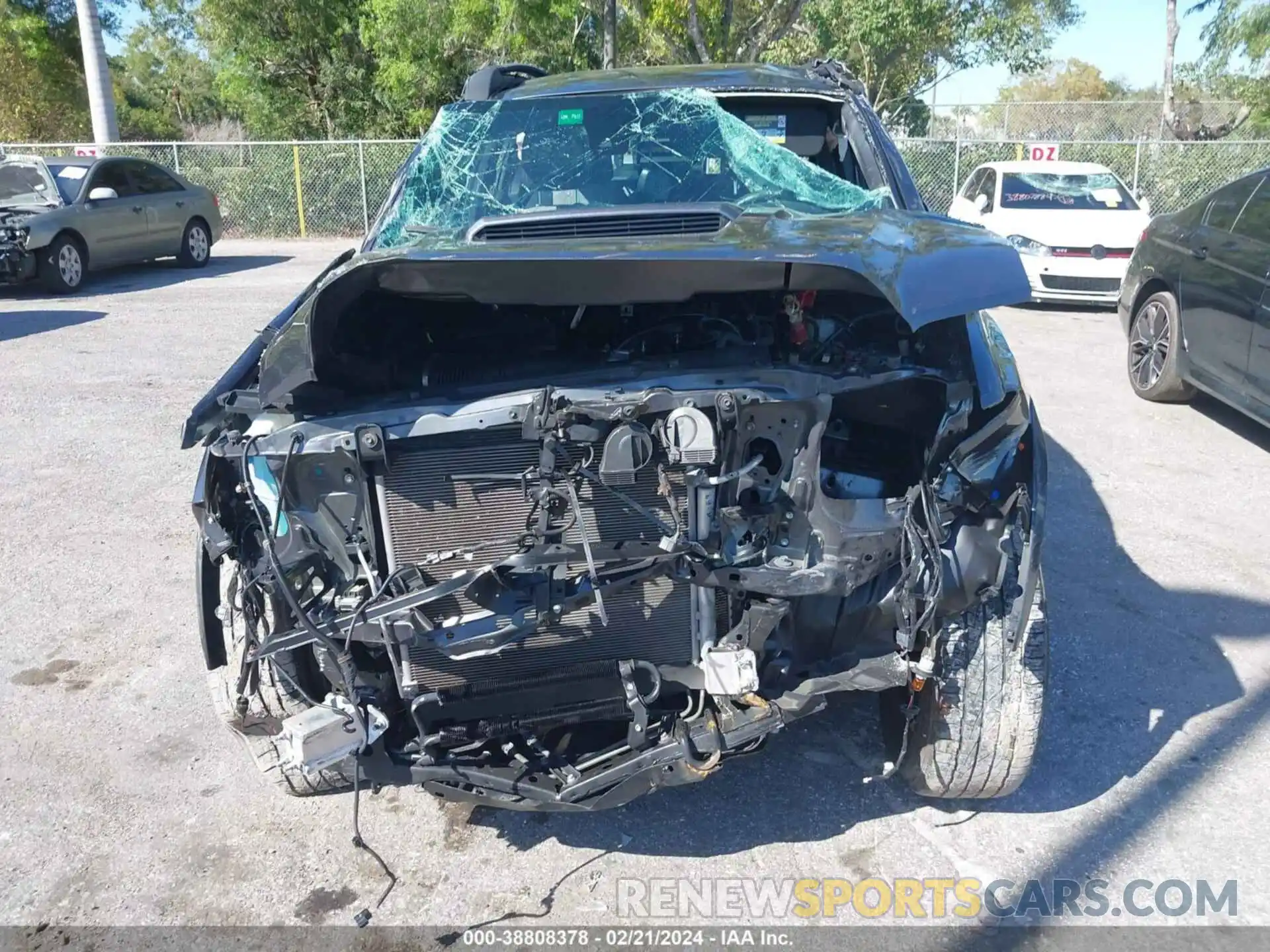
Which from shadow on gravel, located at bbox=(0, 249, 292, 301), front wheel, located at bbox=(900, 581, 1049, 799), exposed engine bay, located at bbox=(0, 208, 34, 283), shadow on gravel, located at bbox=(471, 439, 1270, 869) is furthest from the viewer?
shadow on gravel, located at bbox=(0, 249, 292, 301)

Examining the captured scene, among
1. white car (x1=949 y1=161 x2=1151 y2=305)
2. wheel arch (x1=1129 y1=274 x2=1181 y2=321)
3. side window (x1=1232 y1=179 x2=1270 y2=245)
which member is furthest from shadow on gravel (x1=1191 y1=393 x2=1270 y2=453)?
white car (x1=949 y1=161 x2=1151 y2=305)

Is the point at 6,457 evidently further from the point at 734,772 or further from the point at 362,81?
the point at 362,81

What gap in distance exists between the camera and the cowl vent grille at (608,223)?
319cm

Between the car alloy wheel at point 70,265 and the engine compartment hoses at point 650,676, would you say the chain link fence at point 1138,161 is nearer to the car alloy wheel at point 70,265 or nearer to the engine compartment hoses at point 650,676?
the car alloy wheel at point 70,265

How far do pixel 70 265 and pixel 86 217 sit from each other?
653 millimetres

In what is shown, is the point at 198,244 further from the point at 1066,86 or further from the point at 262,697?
the point at 1066,86

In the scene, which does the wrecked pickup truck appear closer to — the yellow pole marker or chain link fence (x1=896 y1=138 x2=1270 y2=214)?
chain link fence (x1=896 y1=138 x2=1270 y2=214)

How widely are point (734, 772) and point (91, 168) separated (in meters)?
13.0

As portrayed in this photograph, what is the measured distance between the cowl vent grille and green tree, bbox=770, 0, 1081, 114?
20.7 metres

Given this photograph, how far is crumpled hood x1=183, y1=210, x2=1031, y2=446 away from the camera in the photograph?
235 cm

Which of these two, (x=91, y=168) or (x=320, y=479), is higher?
(x=91, y=168)

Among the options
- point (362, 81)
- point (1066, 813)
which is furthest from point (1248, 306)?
point (362, 81)

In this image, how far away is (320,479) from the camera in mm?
2484

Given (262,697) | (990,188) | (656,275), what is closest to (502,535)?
(656,275)
